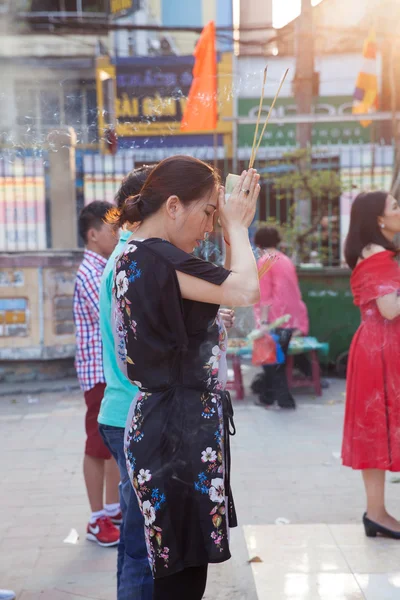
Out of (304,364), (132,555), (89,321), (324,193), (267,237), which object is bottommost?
(304,364)

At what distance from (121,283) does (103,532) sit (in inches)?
81.6

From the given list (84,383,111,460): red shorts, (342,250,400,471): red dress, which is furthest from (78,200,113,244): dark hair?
(342,250,400,471): red dress

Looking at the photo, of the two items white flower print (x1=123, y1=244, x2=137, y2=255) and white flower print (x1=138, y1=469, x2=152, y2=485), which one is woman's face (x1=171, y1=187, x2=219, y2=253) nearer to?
white flower print (x1=123, y1=244, x2=137, y2=255)

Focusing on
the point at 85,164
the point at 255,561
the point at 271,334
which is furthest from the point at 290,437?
the point at 85,164

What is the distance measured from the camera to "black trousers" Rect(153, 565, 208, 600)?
204 cm

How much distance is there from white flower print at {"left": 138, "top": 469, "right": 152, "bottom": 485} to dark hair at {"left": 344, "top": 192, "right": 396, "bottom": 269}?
1956 mm

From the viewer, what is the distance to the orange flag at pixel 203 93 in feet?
14.7

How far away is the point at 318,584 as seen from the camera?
9.94ft

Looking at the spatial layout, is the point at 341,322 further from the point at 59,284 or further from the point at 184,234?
the point at 184,234

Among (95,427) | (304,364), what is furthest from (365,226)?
(304,364)

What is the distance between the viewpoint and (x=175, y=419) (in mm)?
2004

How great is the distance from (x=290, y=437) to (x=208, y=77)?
9.77ft

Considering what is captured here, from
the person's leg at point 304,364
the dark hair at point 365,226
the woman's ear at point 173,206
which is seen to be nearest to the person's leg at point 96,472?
the dark hair at point 365,226

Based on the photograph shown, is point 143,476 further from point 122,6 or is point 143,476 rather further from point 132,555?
point 122,6
